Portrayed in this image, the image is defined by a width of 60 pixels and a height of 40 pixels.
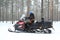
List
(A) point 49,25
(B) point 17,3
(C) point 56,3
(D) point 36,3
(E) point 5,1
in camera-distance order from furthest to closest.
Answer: (D) point 36,3
(C) point 56,3
(B) point 17,3
(E) point 5,1
(A) point 49,25

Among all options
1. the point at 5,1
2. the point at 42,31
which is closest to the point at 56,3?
the point at 5,1

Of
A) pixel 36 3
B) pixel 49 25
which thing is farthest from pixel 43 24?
pixel 36 3

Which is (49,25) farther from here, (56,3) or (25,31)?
(56,3)

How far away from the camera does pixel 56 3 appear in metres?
38.4

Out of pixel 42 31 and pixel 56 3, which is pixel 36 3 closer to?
pixel 56 3

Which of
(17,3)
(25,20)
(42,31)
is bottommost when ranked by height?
(42,31)

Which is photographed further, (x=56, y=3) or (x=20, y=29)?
(x=56, y=3)

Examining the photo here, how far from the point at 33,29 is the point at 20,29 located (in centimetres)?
79

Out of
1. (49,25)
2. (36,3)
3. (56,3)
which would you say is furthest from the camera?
(36,3)

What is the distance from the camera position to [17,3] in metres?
34.9

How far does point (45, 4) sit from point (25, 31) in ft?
95.2

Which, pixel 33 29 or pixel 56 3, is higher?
pixel 56 3

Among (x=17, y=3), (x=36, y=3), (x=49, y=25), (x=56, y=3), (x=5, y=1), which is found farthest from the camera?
(x=36, y=3)

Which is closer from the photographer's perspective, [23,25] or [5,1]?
[23,25]
